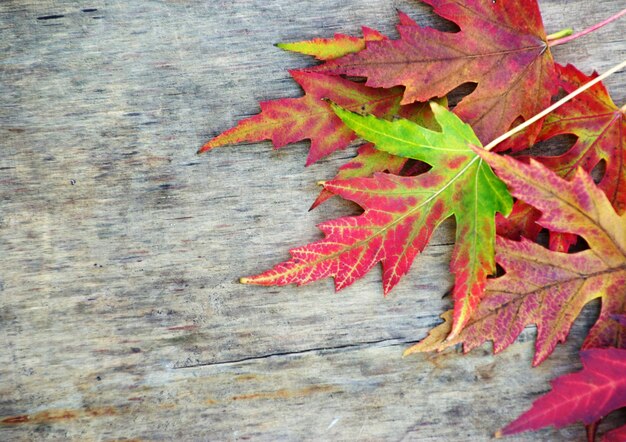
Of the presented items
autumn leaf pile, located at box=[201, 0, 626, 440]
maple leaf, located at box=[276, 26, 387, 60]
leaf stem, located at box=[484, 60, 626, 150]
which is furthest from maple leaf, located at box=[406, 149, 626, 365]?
maple leaf, located at box=[276, 26, 387, 60]

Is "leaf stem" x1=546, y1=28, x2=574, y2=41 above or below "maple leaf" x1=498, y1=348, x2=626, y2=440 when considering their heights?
above

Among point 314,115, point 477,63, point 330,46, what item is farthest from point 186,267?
point 477,63

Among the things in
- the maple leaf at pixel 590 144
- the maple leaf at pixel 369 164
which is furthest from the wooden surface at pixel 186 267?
the maple leaf at pixel 590 144

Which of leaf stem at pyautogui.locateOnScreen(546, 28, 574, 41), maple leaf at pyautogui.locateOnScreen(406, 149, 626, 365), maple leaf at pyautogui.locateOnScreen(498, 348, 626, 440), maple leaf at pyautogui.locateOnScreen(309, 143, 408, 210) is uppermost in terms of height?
leaf stem at pyautogui.locateOnScreen(546, 28, 574, 41)

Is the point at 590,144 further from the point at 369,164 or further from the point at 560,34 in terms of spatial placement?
the point at 369,164

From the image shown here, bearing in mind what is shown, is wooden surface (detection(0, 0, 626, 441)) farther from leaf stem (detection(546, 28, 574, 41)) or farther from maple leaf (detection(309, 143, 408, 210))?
leaf stem (detection(546, 28, 574, 41))

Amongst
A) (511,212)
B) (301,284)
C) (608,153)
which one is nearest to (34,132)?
(301,284)
